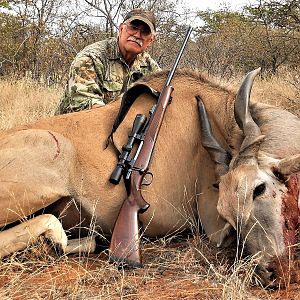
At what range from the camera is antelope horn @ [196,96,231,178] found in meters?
3.51

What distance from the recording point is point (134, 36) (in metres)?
5.24

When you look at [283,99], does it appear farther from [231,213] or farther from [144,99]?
[231,213]

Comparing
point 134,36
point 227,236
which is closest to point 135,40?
point 134,36

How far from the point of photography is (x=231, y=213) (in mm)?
3041

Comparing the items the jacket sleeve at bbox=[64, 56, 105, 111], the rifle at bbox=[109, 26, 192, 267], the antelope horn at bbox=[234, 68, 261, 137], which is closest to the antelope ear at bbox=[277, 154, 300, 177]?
the antelope horn at bbox=[234, 68, 261, 137]

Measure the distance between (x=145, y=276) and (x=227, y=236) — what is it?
0.59 m

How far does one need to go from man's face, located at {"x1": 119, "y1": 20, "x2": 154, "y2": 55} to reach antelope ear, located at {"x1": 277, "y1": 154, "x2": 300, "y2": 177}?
2.62m

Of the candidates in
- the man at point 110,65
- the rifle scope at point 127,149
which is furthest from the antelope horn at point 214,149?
the man at point 110,65

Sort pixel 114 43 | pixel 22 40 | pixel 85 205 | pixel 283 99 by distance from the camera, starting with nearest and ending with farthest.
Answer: pixel 85 205
pixel 114 43
pixel 283 99
pixel 22 40

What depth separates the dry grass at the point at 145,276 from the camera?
9.05 ft

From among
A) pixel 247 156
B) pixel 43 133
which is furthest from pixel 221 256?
pixel 43 133

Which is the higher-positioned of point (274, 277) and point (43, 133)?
point (43, 133)

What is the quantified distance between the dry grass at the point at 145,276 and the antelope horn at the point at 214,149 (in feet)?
1.74

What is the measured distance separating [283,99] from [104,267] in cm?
601
